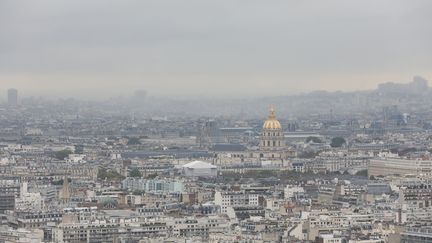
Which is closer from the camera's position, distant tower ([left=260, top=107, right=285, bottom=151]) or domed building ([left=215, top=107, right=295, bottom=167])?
domed building ([left=215, top=107, right=295, bottom=167])

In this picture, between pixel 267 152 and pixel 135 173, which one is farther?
pixel 267 152

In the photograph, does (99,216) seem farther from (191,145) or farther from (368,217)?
(191,145)

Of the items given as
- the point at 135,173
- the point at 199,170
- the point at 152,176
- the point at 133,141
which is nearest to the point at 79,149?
the point at 133,141

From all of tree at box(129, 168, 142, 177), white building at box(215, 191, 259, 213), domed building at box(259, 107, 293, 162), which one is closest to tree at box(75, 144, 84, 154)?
domed building at box(259, 107, 293, 162)

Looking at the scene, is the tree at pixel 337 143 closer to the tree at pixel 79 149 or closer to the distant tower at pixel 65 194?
the tree at pixel 79 149

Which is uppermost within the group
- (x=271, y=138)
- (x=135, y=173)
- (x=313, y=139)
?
(x=271, y=138)

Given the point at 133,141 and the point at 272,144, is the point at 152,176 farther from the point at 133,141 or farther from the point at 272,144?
the point at 133,141

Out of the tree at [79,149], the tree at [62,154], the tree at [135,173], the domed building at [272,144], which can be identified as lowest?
the tree at [135,173]

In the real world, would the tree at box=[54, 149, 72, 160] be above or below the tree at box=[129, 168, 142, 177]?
above

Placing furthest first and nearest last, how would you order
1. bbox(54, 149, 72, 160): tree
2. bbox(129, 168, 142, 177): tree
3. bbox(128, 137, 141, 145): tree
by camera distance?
bbox(128, 137, 141, 145): tree < bbox(54, 149, 72, 160): tree < bbox(129, 168, 142, 177): tree

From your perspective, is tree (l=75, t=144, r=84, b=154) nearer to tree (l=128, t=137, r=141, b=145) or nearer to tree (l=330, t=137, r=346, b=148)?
tree (l=128, t=137, r=141, b=145)

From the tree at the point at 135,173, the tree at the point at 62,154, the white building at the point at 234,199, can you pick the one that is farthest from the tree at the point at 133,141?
the white building at the point at 234,199
